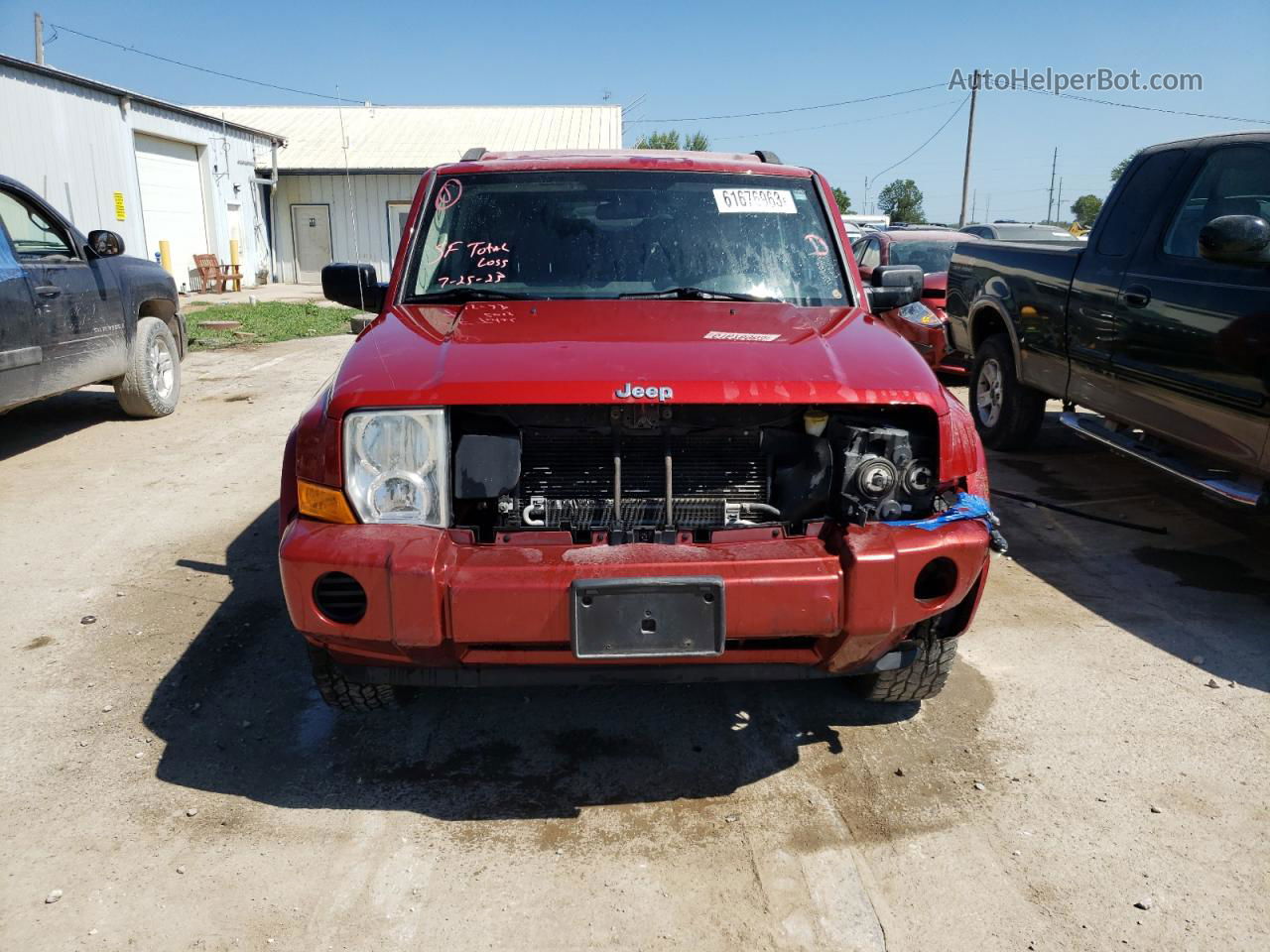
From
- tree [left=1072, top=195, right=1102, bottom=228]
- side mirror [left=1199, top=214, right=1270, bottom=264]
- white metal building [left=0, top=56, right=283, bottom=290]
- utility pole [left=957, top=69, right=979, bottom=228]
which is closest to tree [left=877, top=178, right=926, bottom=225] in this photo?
tree [left=1072, top=195, right=1102, bottom=228]

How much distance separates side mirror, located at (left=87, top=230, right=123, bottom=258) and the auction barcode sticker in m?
5.01

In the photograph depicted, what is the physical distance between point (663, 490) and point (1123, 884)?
1.53 metres

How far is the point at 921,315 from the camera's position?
893 cm

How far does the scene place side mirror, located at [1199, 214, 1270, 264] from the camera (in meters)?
3.89

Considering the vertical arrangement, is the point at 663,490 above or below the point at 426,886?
above

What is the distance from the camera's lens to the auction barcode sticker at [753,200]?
3721 mm

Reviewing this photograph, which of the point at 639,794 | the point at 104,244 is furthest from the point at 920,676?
the point at 104,244

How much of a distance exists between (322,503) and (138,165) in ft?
61.2

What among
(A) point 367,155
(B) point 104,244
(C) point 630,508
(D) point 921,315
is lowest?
(C) point 630,508

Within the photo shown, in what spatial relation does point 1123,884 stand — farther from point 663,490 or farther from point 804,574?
point 663,490

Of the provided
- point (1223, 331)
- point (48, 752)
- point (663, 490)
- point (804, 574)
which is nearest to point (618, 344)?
point (663, 490)

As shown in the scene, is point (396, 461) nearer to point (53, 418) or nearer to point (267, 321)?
point (53, 418)

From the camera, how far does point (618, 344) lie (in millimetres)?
2789

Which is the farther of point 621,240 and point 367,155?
point 367,155
